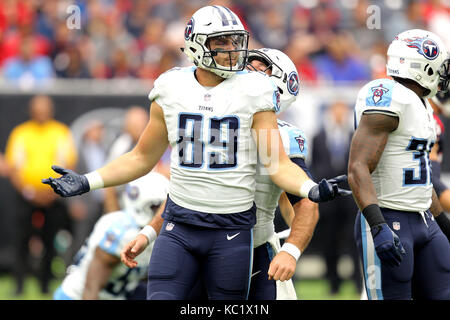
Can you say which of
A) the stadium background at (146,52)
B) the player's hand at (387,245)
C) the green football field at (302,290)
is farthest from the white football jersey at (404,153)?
the stadium background at (146,52)

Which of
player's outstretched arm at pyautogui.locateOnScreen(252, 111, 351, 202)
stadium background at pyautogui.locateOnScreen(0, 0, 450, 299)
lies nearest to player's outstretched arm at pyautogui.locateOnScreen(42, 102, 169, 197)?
player's outstretched arm at pyautogui.locateOnScreen(252, 111, 351, 202)

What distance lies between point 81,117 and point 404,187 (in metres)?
6.42

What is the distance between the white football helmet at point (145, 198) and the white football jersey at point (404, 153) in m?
1.69

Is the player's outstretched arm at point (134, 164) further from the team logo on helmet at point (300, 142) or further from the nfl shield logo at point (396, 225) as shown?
the nfl shield logo at point (396, 225)

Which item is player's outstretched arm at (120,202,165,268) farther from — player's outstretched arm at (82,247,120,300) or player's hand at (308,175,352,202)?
player's hand at (308,175,352,202)

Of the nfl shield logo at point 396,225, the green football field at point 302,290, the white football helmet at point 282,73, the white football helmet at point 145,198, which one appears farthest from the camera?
the green football field at point 302,290

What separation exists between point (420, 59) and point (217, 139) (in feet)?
4.17

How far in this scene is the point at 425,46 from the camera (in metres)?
4.77

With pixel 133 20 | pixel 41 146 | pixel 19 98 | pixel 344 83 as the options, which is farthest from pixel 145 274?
pixel 133 20

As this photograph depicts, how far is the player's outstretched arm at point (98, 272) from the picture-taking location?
18.5ft

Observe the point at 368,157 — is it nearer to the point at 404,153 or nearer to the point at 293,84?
the point at 404,153

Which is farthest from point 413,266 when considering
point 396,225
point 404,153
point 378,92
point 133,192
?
point 133,192

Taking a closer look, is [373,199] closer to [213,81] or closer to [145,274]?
[213,81]

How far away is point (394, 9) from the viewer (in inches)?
478
